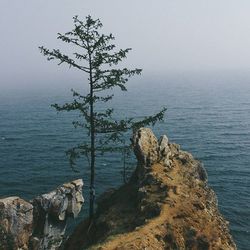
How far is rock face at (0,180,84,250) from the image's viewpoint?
125 feet

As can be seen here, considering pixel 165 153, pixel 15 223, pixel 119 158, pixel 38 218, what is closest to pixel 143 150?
pixel 165 153

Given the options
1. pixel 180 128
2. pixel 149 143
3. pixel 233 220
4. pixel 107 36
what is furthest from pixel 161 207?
pixel 180 128

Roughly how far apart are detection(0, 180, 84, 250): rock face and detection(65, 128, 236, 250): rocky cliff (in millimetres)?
5252

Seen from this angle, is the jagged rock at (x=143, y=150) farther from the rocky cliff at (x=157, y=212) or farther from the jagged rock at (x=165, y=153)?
the jagged rock at (x=165, y=153)

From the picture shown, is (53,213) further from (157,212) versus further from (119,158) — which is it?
(119,158)

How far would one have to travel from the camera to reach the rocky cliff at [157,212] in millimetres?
28312

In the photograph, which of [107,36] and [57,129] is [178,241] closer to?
[107,36]

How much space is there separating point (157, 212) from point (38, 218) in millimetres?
15608

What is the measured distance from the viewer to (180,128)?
352 feet

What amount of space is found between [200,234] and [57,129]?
8421 cm

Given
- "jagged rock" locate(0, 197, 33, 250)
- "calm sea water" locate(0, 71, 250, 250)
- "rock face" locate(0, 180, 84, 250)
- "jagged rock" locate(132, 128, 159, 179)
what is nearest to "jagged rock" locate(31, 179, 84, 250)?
"rock face" locate(0, 180, 84, 250)

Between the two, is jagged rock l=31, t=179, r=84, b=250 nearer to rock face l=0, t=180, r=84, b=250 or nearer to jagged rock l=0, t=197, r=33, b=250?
rock face l=0, t=180, r=84, b=250

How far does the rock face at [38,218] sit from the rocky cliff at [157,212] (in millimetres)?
5252

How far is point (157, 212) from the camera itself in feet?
102
